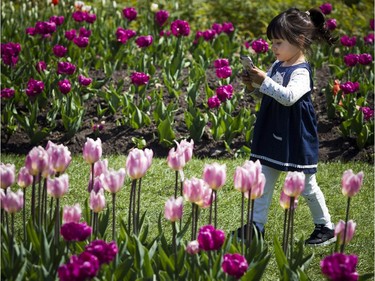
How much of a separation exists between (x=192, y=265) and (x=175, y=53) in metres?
4.36

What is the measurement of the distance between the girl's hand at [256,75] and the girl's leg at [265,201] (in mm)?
460

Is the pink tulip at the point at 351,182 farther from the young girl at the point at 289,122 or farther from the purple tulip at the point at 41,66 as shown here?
the purple tulip at the point at 41,66

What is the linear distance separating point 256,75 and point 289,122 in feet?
1.01

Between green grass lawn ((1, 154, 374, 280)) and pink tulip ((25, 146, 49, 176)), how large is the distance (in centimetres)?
118

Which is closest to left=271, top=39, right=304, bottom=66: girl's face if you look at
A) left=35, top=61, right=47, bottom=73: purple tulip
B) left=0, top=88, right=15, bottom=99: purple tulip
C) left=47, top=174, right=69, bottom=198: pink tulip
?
left=47, top=174, right=69, bottom=198: pink tulip

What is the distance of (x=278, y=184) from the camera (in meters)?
5.20

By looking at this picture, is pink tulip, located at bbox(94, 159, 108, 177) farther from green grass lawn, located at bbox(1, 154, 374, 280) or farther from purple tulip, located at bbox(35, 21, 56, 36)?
purple tulip, located at bbox(35, 21, 56, 36)

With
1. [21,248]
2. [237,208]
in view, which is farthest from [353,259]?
[237,208]

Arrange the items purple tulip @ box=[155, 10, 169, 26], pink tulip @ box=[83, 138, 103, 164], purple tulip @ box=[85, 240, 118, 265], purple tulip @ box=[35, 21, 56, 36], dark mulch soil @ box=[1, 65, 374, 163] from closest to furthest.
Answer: purple tulip @ box=[85, 240, 118, 265] → pink tulip @ box=[83, 138, 103, 164] → dark mulch soil @ box=[1, 65, 374, 163] → purple tulip @ box=[35, 21, 56, 36] → purple tulip @ box=[155, 10, 169, 26]

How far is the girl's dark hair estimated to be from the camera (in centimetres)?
410

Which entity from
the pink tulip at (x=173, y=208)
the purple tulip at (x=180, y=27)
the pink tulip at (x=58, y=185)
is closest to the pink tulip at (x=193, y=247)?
the pink tulip at (x=173, y=208)

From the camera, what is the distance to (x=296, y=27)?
4.12 m

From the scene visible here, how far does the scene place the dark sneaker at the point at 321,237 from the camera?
417cm

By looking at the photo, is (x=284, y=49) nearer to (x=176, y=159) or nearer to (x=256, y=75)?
(x=256, y=75)
